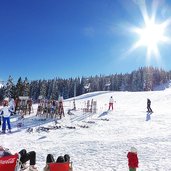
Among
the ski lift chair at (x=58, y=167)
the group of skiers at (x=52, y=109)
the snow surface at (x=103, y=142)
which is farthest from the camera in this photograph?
the group of skiers at (x=52, y=109)

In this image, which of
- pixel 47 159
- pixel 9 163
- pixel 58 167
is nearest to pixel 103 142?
pixel 47 159

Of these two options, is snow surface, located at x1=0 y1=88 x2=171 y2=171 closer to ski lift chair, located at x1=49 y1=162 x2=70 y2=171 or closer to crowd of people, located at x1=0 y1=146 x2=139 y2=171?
crowd of people, located at x1=0 y1=146 x2=139 y2=171

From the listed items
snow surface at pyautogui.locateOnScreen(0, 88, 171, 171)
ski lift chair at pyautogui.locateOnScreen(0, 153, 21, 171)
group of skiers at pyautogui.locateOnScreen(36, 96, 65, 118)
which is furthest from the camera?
group of skiers at pyautogui.locateOnScreen(36, 96, 65, 118)

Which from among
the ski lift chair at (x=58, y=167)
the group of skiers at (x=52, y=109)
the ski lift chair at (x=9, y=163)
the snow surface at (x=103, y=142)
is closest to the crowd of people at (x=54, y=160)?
the ski lift chair at (x=58, y=167)

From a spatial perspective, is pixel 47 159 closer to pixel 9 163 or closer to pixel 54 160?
pixel 54 160

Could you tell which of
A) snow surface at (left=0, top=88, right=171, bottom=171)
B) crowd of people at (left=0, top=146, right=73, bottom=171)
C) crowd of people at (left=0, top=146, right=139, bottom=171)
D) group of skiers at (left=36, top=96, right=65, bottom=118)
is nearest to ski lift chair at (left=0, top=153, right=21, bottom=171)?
Result: crowd of people at (left=0, top=146, right=73, bottom=171)

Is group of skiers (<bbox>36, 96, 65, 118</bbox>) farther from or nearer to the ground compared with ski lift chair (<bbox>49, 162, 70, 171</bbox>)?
farther from the ground

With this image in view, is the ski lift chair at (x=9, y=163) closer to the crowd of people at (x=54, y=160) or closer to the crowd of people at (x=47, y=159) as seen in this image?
the crowd of people at (x=47, y=159)

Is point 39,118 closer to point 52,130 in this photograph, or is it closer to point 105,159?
point 52,130

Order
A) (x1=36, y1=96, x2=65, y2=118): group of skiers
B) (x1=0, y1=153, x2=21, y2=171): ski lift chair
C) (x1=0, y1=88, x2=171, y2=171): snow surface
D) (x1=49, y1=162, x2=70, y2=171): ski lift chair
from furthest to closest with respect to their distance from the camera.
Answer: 1. (x1=36, y1=96, x2=65, y2=118): group of skiers
2. (x1=0, y1=88, x2=171, y2=171): snow surface
3. (x1=49, y1=162, x2=70, y2=171): ski lift chair
4. (x1=0, y1=153, x2=21, y2=171): ski lift chair

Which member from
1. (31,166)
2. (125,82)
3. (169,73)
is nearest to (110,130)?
(31,166)

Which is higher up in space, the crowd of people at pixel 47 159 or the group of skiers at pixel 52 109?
the group of skiers at pixel 52 109

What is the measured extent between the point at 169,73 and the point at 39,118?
169m

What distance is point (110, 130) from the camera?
23.5m
